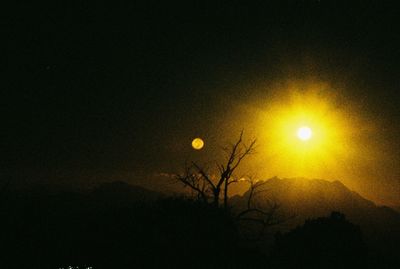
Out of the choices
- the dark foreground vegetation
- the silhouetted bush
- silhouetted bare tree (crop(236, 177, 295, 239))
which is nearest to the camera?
the dark foreground vegetation

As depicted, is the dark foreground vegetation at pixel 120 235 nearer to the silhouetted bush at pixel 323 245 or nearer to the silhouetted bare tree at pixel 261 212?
the silhouetted bare tree at pixel 261 212

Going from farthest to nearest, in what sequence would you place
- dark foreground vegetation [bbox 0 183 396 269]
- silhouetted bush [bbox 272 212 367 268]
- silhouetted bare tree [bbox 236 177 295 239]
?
silhouetted bush [bbox 272 212 367 268] < silhouetted bare tree [bbox 236 177 295 239] < dark foreground vegetation [bbox 0 183 396 269]

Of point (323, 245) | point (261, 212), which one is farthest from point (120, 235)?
point (323, 245)

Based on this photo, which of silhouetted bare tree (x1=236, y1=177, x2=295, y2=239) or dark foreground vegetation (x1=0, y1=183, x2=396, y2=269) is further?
silhouetted bare tree (x1=236, y1=177, x2=295, y2=239)

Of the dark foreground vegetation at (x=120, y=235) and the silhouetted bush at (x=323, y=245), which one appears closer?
the dark foreground vegetation at (x=120, y=235)

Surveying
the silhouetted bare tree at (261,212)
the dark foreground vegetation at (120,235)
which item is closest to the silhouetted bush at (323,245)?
the silhouetted bare tree at (261,212)

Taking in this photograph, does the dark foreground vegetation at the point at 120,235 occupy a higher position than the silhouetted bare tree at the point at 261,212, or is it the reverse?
the silhouetted bare tree at the point at 261,212

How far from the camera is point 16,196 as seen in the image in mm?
15703

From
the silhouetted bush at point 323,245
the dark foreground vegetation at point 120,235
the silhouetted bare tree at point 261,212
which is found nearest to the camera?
the dark foreground vegetation at point 120,235

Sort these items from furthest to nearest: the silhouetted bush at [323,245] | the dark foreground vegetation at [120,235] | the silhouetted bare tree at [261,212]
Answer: the silhouetted bush at [323,245] → the silhouetted bare tree at [261,212] → the dark foreground vegetation at [120,235]

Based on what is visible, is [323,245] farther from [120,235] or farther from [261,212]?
[120,235]

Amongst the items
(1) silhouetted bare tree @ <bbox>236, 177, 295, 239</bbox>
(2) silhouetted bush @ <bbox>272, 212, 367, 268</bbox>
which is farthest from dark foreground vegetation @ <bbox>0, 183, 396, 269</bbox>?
(2) silhouetted bush @ <bbox>272, 212, 367, 268</bbox>

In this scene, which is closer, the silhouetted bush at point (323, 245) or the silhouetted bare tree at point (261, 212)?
the silhouetted bare tree at point (261, 212)

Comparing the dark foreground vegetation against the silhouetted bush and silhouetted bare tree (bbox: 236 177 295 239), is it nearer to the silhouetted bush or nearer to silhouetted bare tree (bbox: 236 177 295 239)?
silhouetted bare tree (bbox: 236 177 295 239)
